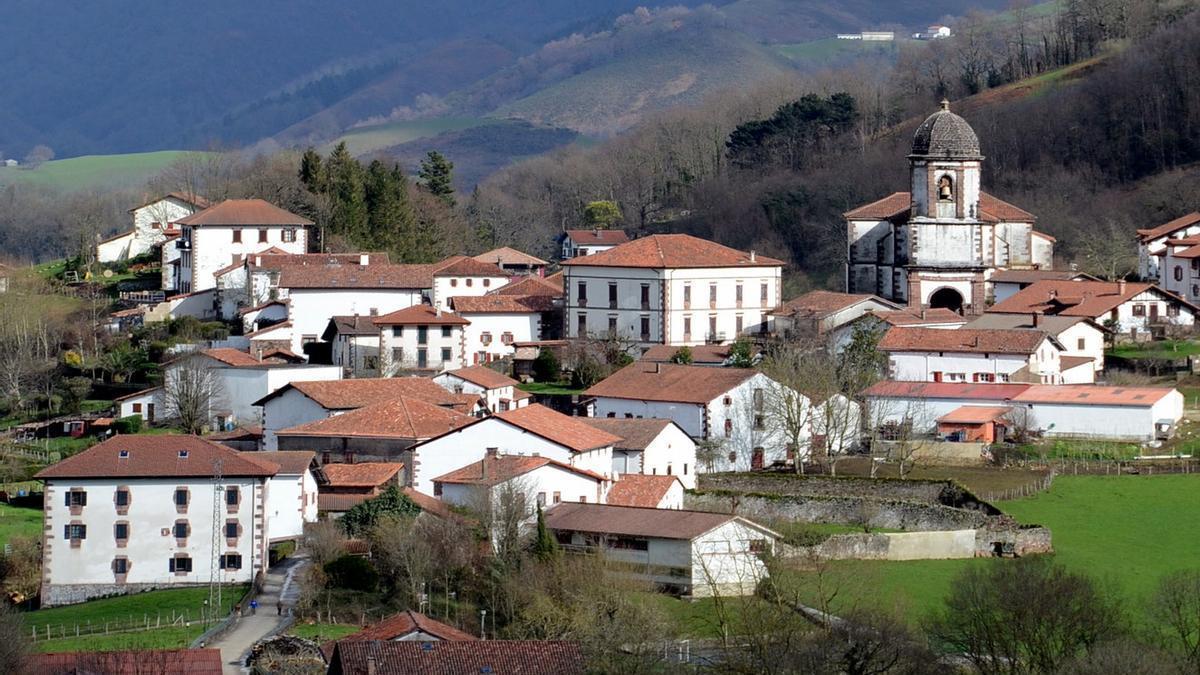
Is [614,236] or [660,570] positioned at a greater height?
[614,236]

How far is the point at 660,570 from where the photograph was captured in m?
45.2

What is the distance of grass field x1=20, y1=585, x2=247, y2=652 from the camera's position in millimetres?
41875

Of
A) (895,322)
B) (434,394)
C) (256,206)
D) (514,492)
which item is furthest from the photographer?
(256,206)

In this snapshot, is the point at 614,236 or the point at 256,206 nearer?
the point at 256,206

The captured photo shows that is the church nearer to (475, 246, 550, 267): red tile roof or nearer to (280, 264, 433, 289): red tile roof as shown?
(280, 264, 433, 289): red tile roof

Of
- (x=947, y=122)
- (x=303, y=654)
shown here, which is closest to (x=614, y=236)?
(x=947, y=122)

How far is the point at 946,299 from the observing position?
73750mm

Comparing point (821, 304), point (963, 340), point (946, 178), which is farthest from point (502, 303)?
point (963, 340)

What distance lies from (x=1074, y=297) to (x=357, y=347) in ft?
70.2

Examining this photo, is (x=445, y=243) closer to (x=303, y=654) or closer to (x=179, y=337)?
(x=179, y=337)

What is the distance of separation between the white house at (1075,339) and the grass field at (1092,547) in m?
9.72

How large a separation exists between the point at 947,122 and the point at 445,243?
25757 millimetres

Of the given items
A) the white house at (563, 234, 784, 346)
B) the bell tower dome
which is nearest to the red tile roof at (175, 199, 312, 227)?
the white house at (563, 234, 784, 346)

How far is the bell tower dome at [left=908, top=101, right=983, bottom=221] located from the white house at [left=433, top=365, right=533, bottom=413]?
53.4ft
